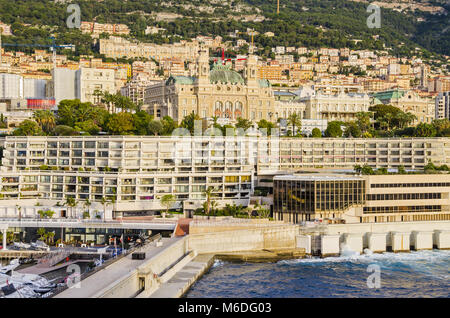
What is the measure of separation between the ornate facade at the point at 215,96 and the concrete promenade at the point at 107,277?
→ 10265cm

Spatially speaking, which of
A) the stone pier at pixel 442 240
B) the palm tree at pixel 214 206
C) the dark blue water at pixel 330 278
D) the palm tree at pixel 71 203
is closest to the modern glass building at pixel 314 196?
the palm tree at pixel 214 206

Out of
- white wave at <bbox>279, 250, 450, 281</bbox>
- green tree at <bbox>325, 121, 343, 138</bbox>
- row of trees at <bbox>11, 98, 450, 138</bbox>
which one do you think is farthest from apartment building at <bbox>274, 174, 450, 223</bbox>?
green tree at <bbox>325, 121, 343, 138</bbox>

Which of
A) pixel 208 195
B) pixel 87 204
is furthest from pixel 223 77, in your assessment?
pixel 87 204

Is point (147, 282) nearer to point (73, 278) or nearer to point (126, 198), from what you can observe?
point (73, 278)

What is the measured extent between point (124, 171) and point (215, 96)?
7496cm

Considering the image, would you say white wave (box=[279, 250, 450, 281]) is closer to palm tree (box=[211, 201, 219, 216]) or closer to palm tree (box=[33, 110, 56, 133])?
palm tree (box=[211, 201, 219, 216])

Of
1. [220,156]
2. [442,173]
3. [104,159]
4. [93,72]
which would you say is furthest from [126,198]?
[93,72]

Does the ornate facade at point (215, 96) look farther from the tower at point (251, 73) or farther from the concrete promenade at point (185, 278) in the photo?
the concrete promenade at point (185, 278)

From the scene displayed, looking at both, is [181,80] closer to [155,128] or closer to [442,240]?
[155,128]

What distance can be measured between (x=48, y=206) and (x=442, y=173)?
5774 cm

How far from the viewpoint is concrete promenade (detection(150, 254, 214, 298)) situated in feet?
198

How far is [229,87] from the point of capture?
578ft

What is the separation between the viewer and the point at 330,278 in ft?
235

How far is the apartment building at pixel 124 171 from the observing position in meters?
100
